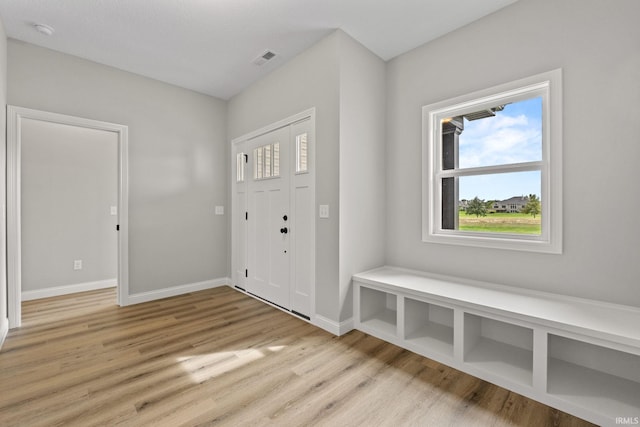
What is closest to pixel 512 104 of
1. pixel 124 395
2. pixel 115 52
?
pixel 124 395

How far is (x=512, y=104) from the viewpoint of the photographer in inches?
94.0

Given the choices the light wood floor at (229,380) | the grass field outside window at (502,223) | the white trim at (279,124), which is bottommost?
the light wood floor at (229,380)

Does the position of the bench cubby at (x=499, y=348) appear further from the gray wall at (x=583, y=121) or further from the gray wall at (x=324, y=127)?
the gray wall at (x=324, y=127)

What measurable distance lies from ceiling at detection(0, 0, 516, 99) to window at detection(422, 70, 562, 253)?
2.41 feet

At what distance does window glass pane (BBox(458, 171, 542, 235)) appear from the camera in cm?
228

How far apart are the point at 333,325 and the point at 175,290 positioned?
2376mm

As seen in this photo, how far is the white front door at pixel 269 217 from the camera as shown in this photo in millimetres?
3248

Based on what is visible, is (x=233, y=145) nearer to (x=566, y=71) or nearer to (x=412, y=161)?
(x=412, y=161)

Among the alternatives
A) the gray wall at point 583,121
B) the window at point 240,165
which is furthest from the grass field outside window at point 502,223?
the window at point 240,165

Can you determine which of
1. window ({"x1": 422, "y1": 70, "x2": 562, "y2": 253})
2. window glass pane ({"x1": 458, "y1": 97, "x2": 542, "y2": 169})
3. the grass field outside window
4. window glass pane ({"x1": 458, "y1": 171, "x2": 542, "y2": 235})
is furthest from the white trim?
the grass field outside window

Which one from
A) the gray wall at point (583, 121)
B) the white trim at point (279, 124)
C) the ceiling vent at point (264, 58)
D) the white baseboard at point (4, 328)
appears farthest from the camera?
the ceiling vent at point (264, 58)

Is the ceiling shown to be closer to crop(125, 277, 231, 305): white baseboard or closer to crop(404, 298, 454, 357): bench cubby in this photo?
crop(404, 298, 454, 357): bench cubby

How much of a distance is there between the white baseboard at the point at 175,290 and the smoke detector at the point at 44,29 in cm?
284

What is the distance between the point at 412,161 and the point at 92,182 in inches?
178
